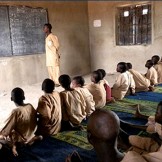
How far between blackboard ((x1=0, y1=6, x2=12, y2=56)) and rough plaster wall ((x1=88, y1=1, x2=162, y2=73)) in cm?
280

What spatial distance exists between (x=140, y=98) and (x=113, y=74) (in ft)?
9.47

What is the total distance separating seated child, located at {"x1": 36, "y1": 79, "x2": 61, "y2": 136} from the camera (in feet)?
8.45

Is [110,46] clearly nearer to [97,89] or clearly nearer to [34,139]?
[97,89]

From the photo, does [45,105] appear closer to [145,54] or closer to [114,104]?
[114,104]

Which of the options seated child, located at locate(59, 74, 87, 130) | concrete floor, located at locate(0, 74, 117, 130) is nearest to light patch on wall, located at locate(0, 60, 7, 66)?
concrete floor, located at locate(0, 74, 117, 130)

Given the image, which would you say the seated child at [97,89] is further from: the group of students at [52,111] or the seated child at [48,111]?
the seated child at [48,111]

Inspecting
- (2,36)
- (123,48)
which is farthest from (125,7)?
(2,36)

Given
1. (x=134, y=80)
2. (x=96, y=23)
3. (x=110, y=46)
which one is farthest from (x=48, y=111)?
(x=96, y=23)

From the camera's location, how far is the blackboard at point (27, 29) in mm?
5406

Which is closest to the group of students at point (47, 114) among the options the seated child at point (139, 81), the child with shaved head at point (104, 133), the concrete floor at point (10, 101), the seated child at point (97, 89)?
the seated child at point (97, 89)

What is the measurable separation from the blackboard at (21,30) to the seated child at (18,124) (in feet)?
Answer: 10.3

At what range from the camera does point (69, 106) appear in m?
2.79

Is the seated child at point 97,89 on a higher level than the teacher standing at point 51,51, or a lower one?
lower

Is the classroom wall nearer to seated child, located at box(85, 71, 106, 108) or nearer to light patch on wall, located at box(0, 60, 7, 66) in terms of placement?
light patch on wall, located at box(0, 60, 7, 66)
